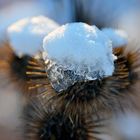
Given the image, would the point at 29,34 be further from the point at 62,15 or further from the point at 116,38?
the point at 62,15

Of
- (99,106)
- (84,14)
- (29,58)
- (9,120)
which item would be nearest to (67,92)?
(99,106)

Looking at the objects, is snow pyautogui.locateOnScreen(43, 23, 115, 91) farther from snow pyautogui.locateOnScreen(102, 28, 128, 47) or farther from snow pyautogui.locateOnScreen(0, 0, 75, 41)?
snow pyautogui.locateOnScreen(0, 0, 75, 41)

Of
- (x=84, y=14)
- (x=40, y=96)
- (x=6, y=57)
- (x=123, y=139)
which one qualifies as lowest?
(x=123, y=139)

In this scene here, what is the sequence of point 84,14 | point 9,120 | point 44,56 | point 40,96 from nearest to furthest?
1. point 44,56
2. point 40,96
3. point 84,14
4. point 9,120

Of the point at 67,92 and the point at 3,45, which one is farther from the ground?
the point at 3,45

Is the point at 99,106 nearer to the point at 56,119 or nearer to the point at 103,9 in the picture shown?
the point at 56,119

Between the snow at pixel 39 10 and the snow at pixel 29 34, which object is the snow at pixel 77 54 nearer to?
the snow at pixel 29 34

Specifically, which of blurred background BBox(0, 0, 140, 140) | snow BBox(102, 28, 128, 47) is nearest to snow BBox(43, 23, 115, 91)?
snow BBox(102, 28, 128, 47)

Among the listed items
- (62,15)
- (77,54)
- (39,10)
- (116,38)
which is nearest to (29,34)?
(116,38)
